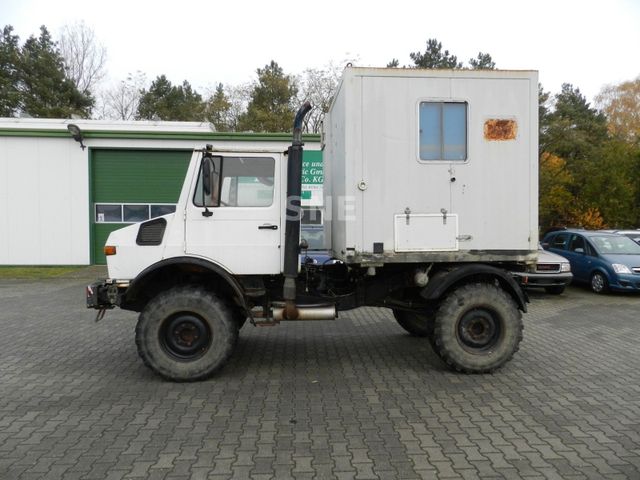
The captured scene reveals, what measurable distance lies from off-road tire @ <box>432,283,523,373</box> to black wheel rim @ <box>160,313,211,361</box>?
2539 mm

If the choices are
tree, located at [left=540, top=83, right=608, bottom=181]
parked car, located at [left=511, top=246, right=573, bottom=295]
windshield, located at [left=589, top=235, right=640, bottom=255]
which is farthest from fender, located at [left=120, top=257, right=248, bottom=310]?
tree, located at [left=540, top=83, right=608, bottom=181]

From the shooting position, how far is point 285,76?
38969 mm

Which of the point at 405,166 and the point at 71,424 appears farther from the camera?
the point at 405,166

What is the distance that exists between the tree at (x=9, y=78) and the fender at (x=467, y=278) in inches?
1623

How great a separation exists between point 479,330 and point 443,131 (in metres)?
2.26

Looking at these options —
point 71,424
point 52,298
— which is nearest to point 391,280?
point 71,424

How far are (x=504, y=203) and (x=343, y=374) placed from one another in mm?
2619

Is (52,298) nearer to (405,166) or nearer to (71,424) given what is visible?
(71,424)

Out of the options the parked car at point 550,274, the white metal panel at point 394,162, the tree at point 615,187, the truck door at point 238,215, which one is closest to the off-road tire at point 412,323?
the white metal panel at point 394,162

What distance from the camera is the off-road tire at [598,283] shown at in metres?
12.3

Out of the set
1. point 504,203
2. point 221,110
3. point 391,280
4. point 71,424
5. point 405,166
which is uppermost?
point 221,110

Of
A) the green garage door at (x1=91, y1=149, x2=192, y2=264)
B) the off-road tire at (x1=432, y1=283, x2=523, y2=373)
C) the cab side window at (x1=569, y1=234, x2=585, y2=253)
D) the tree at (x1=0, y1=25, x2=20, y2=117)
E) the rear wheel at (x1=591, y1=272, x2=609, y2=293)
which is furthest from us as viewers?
the tree at (x1=0, y1=25, x2=20, y2=117)

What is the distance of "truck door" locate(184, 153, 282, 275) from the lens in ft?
18.5

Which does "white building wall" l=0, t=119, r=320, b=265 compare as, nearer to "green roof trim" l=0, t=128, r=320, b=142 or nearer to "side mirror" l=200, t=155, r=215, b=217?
"green roof trim" l=0, t=128, r=320, b=142
